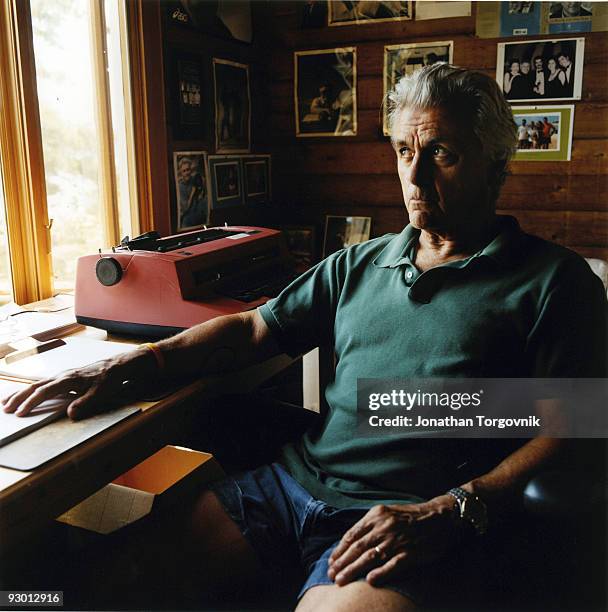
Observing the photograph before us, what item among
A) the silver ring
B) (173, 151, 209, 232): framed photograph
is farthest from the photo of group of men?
the silver ring

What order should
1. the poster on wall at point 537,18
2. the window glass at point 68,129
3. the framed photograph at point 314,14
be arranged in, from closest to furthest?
the window glass at point 68,129
the poster on wall at point 537,18
the framed photograph at point 314,14

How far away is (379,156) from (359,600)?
78.6 inches

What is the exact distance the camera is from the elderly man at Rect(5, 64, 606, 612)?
3.03 ft

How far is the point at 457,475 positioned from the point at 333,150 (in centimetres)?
187

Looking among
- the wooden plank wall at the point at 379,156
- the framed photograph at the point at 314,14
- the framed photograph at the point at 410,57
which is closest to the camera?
the wooden plank wall at the point at 379,156

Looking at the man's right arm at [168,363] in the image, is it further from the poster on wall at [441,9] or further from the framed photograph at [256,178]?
the poster on wall at [441,9]

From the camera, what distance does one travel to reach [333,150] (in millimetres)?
2646

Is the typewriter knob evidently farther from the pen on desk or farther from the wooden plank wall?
the wooden plank wall

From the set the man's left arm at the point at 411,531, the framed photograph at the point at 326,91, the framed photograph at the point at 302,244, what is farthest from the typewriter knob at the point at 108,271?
the framed photograph at the point at 326,91

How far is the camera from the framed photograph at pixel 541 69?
223cm

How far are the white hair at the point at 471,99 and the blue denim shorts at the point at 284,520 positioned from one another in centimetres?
68

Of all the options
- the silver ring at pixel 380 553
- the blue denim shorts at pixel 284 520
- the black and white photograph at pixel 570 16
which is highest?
the black and white photograph at pixel 570 16

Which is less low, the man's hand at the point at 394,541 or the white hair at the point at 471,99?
the white hair at the point at 471,99

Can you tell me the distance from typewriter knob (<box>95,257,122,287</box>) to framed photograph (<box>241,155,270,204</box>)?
1137 mm
